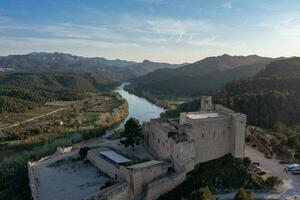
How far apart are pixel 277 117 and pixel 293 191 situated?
27403 mm

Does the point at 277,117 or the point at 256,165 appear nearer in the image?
the point at 256,165

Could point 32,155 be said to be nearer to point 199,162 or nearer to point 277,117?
point 199,162

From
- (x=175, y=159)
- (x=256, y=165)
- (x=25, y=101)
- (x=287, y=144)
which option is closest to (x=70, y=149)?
(x=175, y=159)

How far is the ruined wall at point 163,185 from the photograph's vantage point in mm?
26278

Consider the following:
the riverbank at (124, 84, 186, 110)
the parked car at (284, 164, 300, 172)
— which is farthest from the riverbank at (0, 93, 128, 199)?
the parked car at (284, 164, 300, 172)

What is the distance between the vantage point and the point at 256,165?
31.7m

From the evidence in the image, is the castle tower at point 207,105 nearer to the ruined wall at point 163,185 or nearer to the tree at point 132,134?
the tree at point 132,134

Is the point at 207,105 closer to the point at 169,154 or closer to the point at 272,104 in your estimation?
the point at 169,154

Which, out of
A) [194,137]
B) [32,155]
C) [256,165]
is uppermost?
[194,137]

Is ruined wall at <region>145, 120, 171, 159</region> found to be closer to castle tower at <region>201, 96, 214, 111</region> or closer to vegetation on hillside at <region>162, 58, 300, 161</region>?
castle tower at <region>201, 96, 214, 111</region>

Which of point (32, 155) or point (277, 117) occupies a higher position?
point (277, 117)

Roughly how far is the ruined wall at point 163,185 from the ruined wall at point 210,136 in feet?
9.34

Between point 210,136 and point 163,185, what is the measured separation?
6531 millimetres

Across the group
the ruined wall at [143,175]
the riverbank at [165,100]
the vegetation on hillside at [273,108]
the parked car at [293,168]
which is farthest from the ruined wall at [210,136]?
the riverbank at [165,100]
